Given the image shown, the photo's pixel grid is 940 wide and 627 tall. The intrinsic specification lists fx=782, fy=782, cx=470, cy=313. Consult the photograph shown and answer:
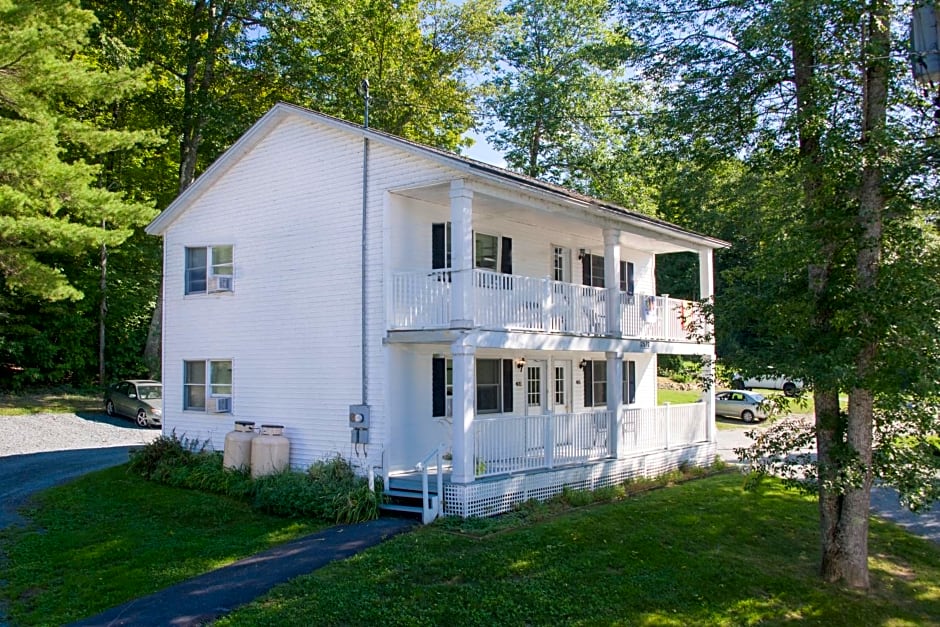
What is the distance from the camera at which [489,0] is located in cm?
3512

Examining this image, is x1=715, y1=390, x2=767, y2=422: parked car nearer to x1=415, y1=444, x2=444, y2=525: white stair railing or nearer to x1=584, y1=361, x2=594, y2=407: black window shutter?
x1=584, y1=361, x2=594, y2=407: black window shutter

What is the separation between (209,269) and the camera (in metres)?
17.6

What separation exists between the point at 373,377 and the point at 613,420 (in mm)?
5387

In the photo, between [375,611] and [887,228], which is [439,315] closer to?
[375,611]

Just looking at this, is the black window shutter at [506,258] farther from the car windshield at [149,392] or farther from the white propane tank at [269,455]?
the car windshield at [149,392]

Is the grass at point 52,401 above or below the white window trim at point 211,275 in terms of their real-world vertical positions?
below

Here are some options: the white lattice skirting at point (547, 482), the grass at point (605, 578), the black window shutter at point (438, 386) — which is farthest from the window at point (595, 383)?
the grass at point (605, 578)

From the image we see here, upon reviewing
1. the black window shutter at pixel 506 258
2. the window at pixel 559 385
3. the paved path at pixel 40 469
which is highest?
the black window shutter at pixel 506 258

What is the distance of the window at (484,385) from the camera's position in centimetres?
1548

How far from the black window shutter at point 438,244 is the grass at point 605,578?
5161 millimetres

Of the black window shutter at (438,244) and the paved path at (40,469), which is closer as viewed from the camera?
the paved path at (40,469)

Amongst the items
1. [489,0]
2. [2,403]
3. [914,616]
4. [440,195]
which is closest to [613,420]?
[440,195]

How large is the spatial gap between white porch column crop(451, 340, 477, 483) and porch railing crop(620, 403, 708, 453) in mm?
4855

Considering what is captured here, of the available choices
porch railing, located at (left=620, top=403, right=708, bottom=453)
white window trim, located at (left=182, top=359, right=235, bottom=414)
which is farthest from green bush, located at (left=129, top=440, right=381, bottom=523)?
porch railing, located at (left=620, top=403, right=708, bottom=453)
